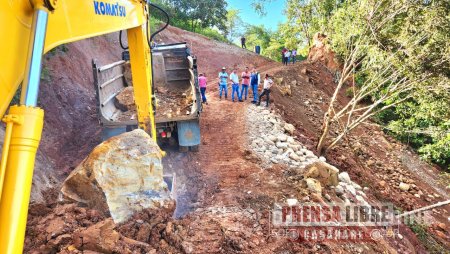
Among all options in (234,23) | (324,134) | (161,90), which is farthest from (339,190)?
(234,23)

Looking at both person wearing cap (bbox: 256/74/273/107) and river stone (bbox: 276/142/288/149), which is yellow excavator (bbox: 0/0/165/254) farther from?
person wearing cap (bbox: 256/74/273/107)

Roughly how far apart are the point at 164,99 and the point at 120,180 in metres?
4.70

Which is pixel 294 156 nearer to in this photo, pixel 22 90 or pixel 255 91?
pixel 255 91

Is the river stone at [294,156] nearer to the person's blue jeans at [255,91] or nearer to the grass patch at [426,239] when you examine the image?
the grass patch at [426,239]

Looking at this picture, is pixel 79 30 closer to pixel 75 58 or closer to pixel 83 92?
pixel 83 92

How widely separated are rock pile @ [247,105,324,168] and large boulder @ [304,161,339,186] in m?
0.80

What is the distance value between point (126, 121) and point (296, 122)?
688cm

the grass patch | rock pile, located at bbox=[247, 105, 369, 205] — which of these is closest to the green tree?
rock pile, located at bbox=[247, 105, 369, 205]

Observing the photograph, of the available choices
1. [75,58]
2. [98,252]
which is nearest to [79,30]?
[98,252]

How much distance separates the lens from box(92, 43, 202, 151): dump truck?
22.2 ft

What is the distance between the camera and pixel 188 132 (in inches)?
283

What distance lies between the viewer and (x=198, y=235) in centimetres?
431

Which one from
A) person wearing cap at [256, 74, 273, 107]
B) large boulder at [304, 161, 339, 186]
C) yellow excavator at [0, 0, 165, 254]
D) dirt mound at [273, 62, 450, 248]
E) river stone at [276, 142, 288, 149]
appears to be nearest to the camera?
yellow excavator at [0, 0, 165, 254]

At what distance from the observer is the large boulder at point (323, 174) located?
21.9 ft
